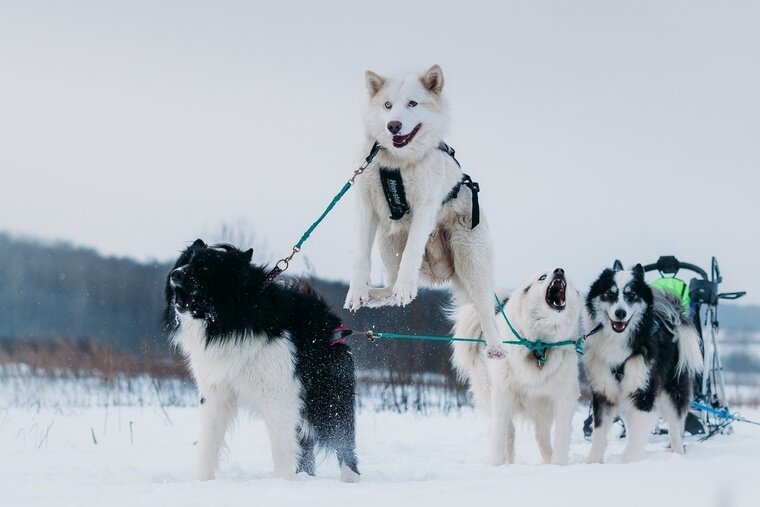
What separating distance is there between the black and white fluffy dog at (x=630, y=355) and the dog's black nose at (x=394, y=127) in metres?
3.12

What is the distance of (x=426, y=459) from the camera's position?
6.52 meters

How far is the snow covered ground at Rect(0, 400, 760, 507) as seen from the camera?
2.88m

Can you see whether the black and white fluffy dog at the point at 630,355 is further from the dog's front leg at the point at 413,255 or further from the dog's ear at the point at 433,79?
the dog's ear at the point at 433,79

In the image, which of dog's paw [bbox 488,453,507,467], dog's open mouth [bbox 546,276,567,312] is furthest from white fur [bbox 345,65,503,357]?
dog's paw [bbox 488,453,507,467]

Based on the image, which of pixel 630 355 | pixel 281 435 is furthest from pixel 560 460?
pixel 281 435

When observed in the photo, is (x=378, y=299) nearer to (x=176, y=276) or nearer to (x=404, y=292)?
(x=404, y=292)

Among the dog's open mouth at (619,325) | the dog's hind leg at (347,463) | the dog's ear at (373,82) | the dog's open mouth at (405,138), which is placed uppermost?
the dog's ear at (373,82)

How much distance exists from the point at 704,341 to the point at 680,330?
167cm

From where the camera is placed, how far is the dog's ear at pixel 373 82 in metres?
4.06

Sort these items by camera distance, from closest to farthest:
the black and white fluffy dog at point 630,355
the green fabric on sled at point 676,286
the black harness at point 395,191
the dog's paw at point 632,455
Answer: the black harness at point 395,191, the dog's paw at point 632,455, the black and white fluffy dog at point 630,355, the green fabric on sled at point 676,286

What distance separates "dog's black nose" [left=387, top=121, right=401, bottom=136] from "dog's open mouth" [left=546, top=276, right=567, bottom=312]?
2541 mm

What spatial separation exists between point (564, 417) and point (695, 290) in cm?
295

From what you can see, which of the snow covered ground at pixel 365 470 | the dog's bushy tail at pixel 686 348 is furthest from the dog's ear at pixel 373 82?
the dog's bushy tail at pixel 686 348

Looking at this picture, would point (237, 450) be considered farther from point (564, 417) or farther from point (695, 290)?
point (695, 290)
